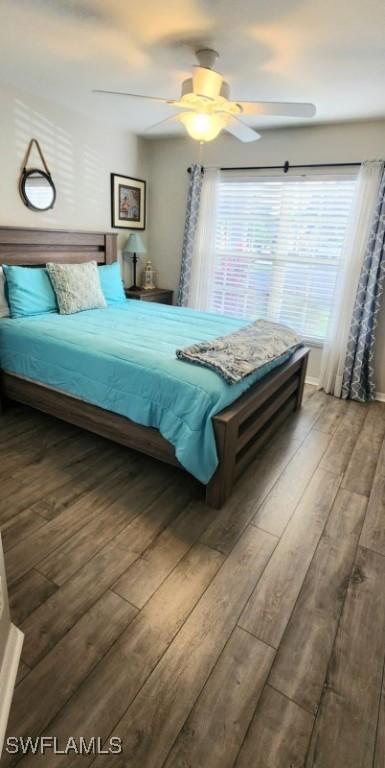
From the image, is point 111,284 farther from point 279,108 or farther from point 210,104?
point 279,108

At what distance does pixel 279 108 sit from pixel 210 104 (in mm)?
371

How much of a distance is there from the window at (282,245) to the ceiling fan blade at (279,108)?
1.56m

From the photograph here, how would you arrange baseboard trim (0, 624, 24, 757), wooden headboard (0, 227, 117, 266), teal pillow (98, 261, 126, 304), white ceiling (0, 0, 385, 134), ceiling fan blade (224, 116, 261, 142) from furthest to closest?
teal pillow (98, 261, 126, 304)
wooden headboard (0, 227, 117, 266)
ceiling fan blade (224, 116, 261, 142)
white ceiling (0, 0, 385, 134)
baseboard trim (0, 624, 24, 757)

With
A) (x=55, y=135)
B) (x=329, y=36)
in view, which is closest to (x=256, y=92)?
(x=329, y=36)

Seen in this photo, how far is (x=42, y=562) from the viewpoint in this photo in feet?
5.37

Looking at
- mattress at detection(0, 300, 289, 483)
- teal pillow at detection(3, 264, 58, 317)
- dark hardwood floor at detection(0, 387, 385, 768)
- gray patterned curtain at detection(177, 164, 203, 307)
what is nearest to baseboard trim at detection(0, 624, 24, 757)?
dark hardwood floor at detection(0, 387, 385, 768)

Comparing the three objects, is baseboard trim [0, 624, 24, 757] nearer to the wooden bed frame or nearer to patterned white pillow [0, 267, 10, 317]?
the wooden bed frame

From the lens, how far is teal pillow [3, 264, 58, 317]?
2.87 meters

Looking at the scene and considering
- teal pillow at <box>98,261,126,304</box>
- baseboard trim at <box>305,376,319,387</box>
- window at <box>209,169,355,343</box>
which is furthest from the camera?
baseboard trim at <box>305,376,319,387</box>

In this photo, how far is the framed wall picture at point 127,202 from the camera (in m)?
4.01

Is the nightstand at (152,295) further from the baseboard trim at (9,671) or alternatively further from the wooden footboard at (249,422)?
the baseboard trim at (9,671)

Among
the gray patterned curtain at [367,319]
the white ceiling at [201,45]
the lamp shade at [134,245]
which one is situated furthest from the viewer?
the lamp shade at [134,245]

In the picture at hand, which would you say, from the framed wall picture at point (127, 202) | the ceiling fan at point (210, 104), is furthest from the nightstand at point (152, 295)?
the ceiling fan at point (210, 104)

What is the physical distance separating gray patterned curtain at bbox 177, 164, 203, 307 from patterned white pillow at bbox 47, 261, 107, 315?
1198 millimetres
